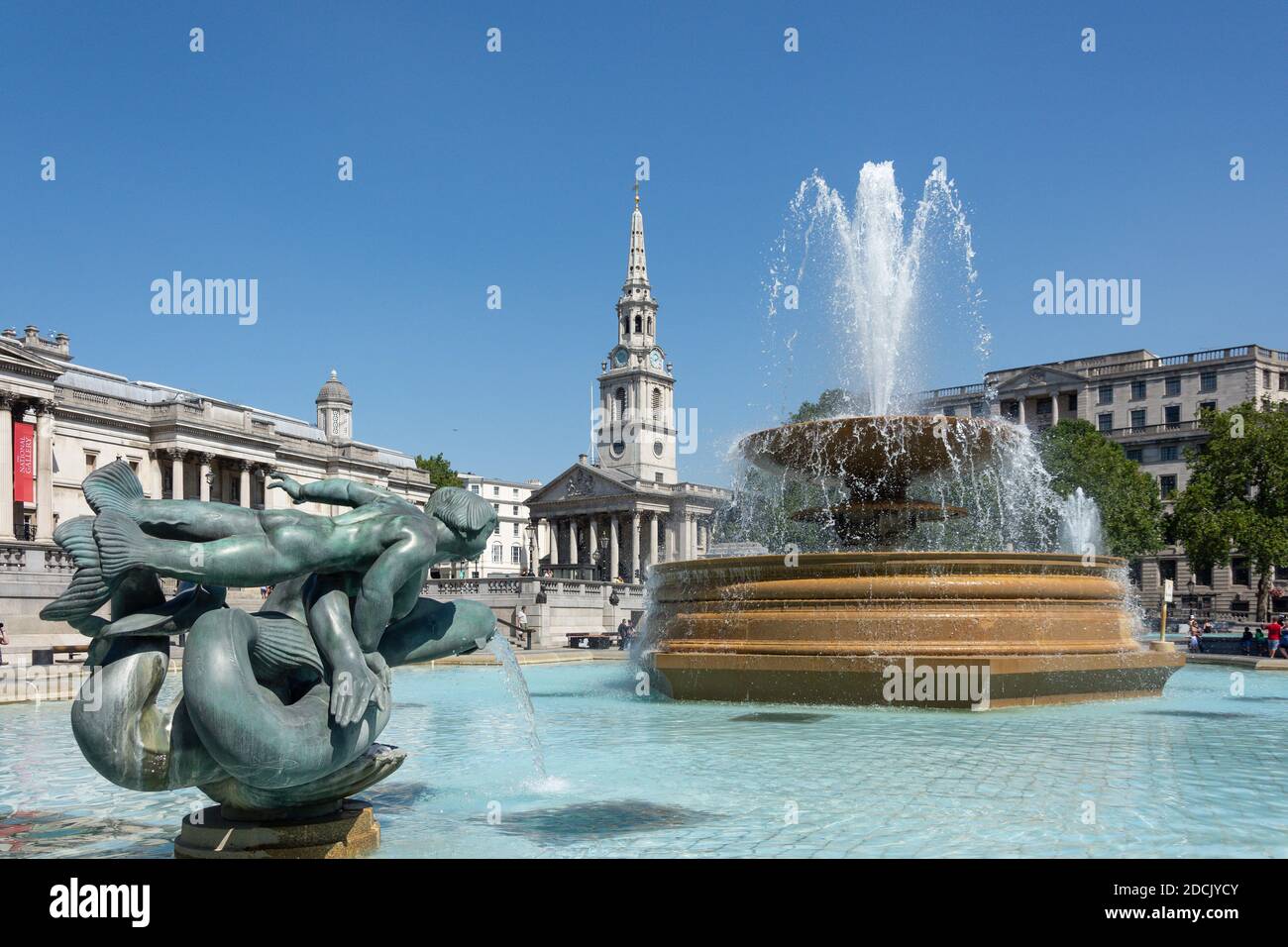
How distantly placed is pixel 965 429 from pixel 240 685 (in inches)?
502

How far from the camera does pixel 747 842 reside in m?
5.86

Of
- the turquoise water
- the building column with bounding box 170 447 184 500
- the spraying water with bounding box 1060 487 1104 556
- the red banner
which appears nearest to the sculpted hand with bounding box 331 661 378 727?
the turquoise water

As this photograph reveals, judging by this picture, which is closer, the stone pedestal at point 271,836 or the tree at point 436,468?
the stone pedestal at point 271,836

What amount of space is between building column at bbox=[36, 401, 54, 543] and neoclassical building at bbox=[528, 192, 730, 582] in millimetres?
40322

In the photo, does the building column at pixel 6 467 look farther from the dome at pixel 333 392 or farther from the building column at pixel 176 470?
the dome at pixel 333 392

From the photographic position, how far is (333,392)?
89.2 meters

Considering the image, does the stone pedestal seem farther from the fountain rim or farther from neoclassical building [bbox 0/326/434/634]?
neoclassical building [bbox 0/326/434/634]

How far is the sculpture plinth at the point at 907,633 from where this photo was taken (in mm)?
11906

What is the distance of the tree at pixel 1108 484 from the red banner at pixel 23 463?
158 ft

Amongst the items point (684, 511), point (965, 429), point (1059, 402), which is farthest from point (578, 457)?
point (965, 429)

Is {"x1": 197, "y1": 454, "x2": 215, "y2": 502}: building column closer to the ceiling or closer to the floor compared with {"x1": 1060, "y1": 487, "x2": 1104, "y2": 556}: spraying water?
closer to the ceiling

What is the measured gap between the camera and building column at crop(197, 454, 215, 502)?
68000 mm

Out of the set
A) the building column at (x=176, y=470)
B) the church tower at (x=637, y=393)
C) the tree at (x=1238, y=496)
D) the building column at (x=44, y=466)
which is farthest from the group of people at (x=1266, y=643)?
the church tower at (x=637, y=393)
